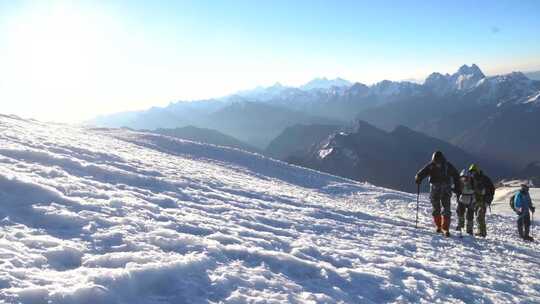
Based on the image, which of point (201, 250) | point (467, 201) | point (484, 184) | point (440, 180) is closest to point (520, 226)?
point (484, 184)

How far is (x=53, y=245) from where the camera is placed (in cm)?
747

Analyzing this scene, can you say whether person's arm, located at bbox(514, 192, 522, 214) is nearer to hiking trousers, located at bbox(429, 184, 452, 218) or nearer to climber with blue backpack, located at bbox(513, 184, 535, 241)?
climber with blue backpack, located at bbox(513, 184, 535, 241)

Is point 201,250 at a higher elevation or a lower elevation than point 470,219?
higher

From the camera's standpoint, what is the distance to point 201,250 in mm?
8680

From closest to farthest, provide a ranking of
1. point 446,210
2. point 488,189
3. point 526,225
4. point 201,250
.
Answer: point 201,250, point 446,210, point 488,189, point 526,225

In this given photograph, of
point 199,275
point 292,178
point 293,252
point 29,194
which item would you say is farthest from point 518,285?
point 292,178

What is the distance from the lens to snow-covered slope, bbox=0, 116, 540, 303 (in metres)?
6.72

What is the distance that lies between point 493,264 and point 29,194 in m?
11.7

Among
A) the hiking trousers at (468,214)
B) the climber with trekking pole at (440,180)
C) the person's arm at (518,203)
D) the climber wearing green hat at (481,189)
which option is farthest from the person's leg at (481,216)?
the climber with trekking pole at (440,180)

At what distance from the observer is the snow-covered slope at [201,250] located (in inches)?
265

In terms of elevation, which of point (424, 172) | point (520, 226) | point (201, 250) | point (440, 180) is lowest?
point (520, 226)

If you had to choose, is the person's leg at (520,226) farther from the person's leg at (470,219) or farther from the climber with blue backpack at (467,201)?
the person's leg at (470,219)

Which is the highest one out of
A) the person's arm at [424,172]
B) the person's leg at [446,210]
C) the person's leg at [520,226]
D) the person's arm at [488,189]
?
the person's arm at [424,172]

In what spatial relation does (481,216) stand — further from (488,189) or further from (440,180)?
(440,180)
